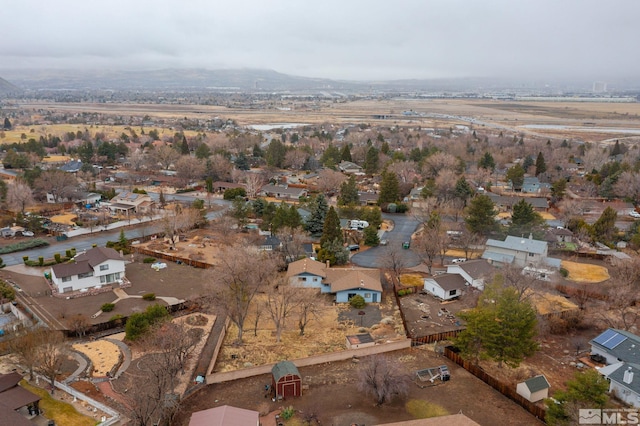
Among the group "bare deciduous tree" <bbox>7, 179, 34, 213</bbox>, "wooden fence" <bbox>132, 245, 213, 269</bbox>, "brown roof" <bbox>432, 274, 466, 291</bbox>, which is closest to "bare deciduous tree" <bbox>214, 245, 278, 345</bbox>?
"wooden fence" <bbox>132, 245, 213, 269</bbox>

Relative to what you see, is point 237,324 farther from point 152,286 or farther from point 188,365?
point 152,286

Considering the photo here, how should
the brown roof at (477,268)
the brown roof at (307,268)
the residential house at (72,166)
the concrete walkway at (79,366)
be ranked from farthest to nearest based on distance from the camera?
the residential house at (72,166), the brown roof at (307,268), the brown roof at (477,268), the concrete walkway at (79,366)

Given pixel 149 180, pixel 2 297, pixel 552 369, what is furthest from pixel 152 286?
pixel 149 180

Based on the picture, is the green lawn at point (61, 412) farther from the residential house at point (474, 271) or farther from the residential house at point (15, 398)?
the residential house at point (474, 271)

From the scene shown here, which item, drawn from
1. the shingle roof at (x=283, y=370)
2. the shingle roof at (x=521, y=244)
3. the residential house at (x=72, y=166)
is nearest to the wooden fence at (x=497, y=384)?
the shingle roof at (x=283, y=370)

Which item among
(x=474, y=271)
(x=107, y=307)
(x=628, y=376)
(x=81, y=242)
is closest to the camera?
(x=628, y=376)

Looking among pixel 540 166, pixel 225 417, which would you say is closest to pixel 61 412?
pixel 225 417

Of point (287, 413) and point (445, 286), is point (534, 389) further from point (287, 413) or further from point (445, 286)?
point (445, 286)
